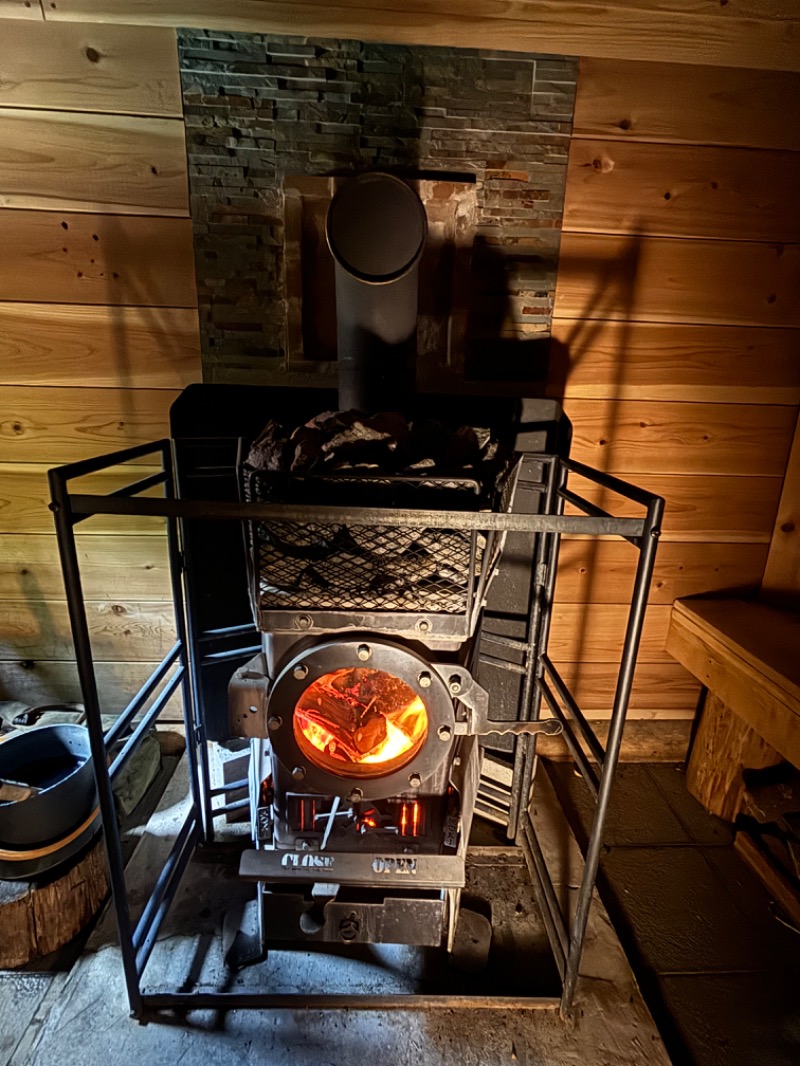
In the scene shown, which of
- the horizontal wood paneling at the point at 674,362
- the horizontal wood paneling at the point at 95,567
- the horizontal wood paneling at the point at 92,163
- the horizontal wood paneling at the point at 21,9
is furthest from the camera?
the horizontal wood paneling at the point at 95,567

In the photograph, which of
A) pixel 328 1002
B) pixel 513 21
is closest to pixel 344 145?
pixel 513 21

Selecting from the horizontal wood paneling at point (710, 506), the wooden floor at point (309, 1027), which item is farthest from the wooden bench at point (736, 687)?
the wooden floor at point (309, 1027)

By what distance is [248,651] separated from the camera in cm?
139

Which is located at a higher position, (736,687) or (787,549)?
(787,549)

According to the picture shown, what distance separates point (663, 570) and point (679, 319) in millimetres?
708

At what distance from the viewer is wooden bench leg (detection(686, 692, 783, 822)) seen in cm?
164

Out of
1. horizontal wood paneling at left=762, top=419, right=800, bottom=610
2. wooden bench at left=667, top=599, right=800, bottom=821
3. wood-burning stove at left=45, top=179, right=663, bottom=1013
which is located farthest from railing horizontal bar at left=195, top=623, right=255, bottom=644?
horizontal wood paneling at left=762, top=419, right=800, bottom=610

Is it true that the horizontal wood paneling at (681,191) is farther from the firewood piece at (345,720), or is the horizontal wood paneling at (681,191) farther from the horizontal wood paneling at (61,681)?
the horizontal wood paneling at (61,681)

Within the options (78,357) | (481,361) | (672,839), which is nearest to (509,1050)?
(672,839)

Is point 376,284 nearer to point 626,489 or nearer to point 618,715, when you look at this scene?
point 626,489

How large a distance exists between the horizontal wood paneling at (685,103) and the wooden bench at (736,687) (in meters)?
1.21

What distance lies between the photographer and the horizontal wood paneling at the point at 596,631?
1727 millimetres

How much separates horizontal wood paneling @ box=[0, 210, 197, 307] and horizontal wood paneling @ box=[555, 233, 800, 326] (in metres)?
0.95

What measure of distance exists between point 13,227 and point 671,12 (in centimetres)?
149
